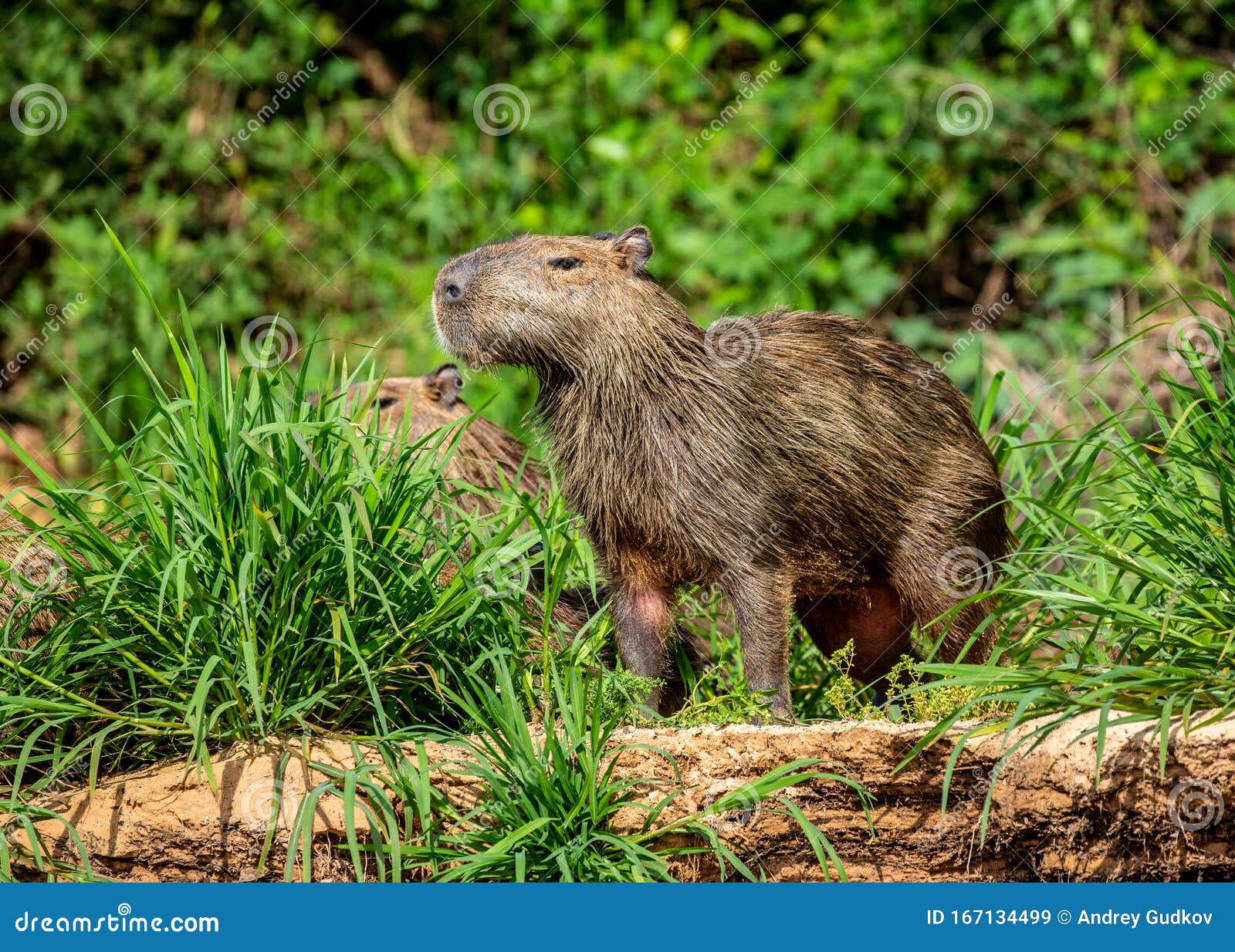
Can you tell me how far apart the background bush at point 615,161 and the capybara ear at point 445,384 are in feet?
7.73

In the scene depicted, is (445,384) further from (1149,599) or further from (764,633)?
(1149,599)

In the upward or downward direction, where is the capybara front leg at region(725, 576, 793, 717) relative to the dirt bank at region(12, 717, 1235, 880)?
upward

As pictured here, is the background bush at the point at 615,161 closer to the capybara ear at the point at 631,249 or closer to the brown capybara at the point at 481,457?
the brown capybara at the point at 481,457

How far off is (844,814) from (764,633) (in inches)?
22.9

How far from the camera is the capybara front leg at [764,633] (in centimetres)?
392

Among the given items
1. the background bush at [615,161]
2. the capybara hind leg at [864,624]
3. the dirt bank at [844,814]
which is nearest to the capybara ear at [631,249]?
the capybara hind leg at [864,624]

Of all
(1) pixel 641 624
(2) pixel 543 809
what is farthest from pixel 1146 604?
(2) pixel 543 809

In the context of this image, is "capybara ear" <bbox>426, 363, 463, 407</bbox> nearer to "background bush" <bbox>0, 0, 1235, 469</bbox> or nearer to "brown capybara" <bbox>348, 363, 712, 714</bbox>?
"brown capybara" <bbox>348, 363, 712, 714</bbox>

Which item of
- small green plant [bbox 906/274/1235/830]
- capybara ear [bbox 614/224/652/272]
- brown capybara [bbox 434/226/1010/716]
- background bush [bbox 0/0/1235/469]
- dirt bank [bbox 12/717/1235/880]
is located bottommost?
dirt bank [bbox 12/717/1235/880]

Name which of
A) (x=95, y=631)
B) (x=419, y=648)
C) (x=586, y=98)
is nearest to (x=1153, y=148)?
(x=586, y=98)

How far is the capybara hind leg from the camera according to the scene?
4465mm

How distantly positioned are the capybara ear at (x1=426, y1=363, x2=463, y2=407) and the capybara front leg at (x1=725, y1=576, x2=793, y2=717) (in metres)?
1.78

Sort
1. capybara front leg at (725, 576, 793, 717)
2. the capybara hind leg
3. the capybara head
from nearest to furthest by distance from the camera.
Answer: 1. capybara front leg at (725, 576, 793, 717)
2. the capybara head
3. the capybara hind leg

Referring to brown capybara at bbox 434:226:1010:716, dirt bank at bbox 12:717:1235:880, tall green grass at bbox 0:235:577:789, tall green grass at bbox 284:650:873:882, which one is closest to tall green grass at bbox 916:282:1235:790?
dirt bank at bbox 12:717:1235:880
